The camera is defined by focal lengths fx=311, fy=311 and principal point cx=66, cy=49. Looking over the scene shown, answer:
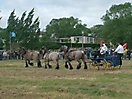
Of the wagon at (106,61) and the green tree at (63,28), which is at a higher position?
the green tree at (63,28)

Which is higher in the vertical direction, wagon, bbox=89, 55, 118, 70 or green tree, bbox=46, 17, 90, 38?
green tree, bbox=46, 17, 90, 38

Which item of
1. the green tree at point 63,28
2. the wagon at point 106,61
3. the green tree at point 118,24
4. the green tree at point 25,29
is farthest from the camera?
the green tree at point 63,28

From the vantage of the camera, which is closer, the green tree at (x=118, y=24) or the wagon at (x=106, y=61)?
the wagon at (x=106, y=61)

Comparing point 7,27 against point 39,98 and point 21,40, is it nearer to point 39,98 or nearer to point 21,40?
point 21,40

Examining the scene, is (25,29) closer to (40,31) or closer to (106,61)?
(40,31)

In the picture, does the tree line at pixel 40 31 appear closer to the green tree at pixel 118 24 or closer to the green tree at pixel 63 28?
the green tree at pixel 118 24

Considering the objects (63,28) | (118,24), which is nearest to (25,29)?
(118,24)

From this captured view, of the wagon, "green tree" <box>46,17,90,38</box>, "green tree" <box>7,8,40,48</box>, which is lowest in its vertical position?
the wagon

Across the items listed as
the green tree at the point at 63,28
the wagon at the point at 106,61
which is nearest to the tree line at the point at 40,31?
the green tree at the point at 63,28

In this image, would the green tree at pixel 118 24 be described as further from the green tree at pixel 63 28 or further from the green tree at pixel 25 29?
the green tree at pixel 63 28

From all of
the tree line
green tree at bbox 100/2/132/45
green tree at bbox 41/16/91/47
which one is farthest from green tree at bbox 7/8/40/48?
green tree at bbox 41/16/91/47

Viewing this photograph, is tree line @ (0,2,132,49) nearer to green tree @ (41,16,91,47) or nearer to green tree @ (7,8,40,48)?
green tree @ (7,8,40,48)

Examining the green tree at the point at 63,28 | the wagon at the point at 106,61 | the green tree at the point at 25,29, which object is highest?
the green tree at the point at 63,28

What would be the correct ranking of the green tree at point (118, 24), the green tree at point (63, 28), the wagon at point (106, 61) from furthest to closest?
the green tree at point (63, 28)
the green tree at point (118, 24)
the wagon at point (106, 61)
